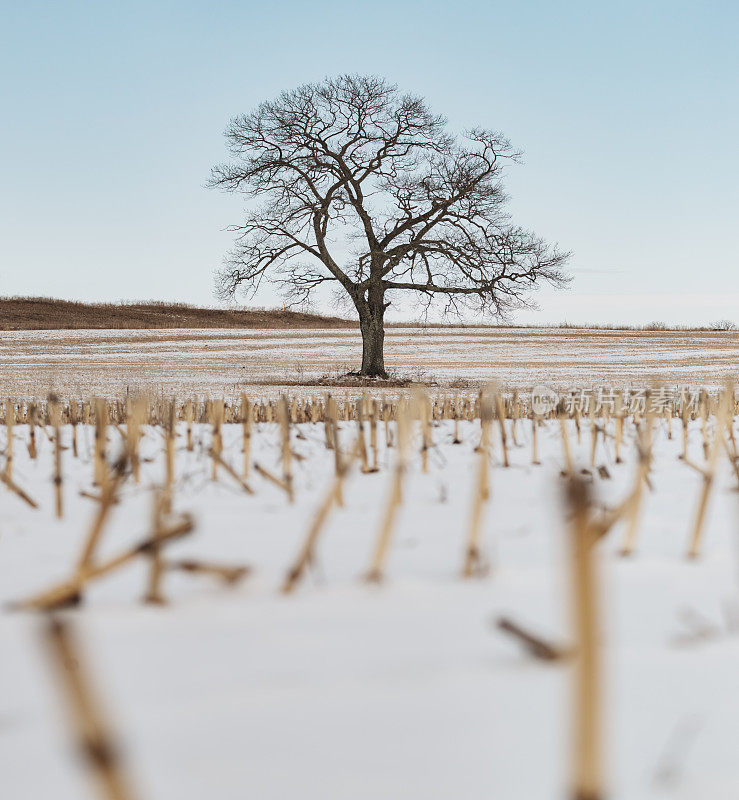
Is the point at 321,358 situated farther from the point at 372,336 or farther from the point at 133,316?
the point at 133,316

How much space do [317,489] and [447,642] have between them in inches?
66.8

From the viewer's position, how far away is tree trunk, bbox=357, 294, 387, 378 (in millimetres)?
24766

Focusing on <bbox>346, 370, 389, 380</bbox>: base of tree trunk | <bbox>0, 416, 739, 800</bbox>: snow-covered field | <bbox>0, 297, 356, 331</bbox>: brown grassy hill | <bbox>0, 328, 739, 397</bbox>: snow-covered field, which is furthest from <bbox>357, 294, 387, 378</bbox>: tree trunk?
<bbox>0, 297, 356, 331</bbox>: brown grassy hill

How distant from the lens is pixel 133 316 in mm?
53938

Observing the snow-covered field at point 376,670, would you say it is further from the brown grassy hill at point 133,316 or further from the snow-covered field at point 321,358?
the brown grassy hill at point 133,316

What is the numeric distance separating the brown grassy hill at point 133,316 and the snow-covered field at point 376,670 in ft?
152

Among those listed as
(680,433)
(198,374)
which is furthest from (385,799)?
(198,374)

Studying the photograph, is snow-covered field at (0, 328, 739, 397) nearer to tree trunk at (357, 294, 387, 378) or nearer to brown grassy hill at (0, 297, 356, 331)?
tree trunk at (357, 294, 387, 378)

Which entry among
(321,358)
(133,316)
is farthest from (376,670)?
(133,316)

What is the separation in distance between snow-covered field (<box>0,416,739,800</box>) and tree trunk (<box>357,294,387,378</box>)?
22681 millimetres

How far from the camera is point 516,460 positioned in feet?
12.4

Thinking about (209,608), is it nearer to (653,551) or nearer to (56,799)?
(56,799)

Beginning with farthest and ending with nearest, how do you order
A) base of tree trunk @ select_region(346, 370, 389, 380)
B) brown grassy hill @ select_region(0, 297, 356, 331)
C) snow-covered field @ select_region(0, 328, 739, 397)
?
brown grassy hill @ select_region(0, 297, 356, 331) → base of tree trunk @ select_region(346, 370, 389, 380) → snow-covered field @ select_region(0, 328, 739, 397)

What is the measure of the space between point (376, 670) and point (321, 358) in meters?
30.6
